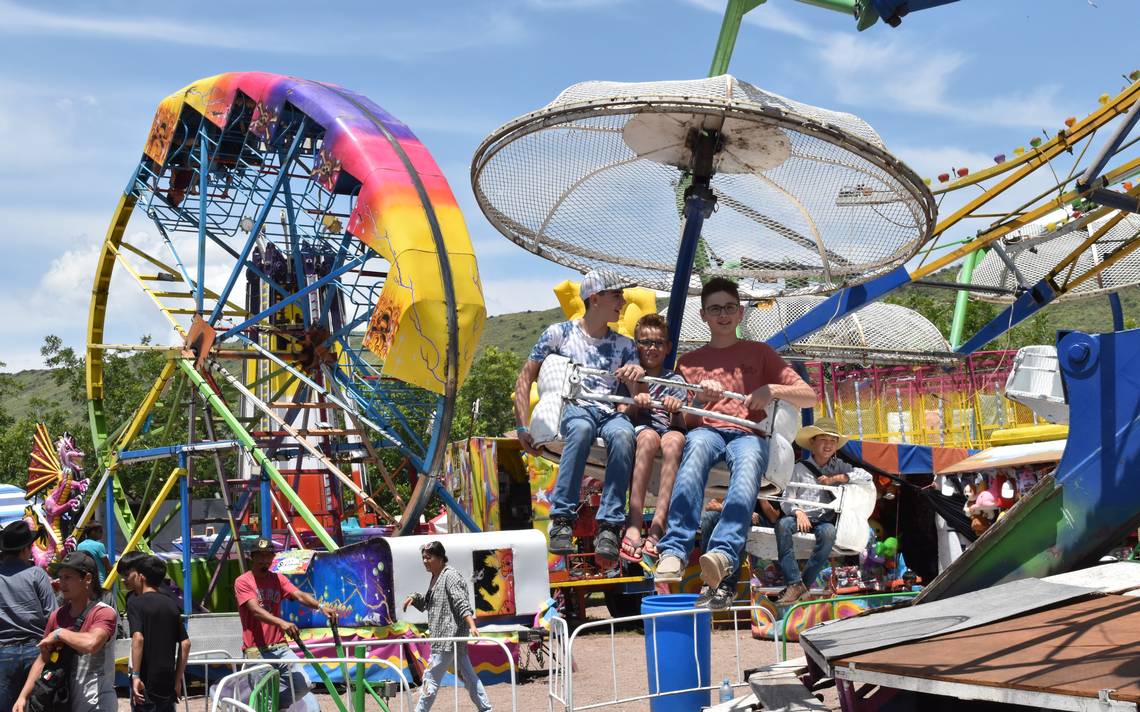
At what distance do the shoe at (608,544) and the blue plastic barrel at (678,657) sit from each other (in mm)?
1883

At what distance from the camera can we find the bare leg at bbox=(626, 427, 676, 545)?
5.77 m

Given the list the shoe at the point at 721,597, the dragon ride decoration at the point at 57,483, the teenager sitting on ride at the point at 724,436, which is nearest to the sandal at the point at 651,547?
the teenager sitting on ride at the point at 724,436

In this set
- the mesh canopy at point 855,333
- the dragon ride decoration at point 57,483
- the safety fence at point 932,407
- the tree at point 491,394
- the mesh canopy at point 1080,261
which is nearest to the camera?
the mesh canopy at point 1080,261

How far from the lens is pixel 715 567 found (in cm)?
556

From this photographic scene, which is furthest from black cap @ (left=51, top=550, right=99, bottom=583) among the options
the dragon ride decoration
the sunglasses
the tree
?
the tree

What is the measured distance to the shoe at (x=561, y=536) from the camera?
18.6 ft

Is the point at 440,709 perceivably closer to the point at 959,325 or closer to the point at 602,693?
the point at 602,693

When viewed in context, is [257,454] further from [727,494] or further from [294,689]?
[727,494]

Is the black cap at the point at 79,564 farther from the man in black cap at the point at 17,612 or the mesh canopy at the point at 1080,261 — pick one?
the mesh canopy at the point at 1080,261

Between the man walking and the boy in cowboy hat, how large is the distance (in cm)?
362

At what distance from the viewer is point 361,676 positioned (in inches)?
296

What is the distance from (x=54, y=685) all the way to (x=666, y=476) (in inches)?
134

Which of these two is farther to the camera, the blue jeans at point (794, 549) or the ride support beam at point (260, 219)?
the ride support beam at point (260, 219)

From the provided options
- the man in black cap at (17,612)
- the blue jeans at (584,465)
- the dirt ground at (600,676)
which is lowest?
the dirt ground at (600,676)
